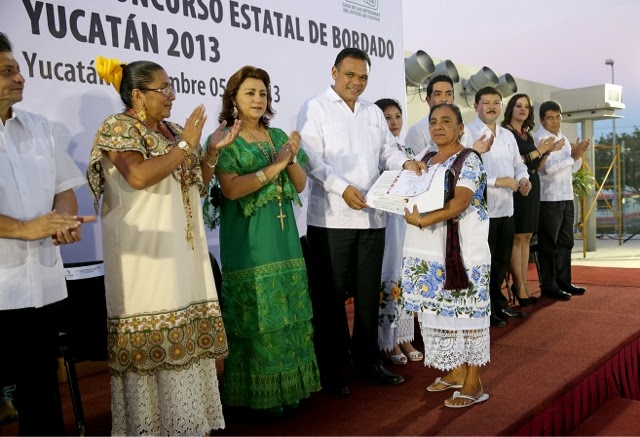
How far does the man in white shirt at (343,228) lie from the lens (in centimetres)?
326

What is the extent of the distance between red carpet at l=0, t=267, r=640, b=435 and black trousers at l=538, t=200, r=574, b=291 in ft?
3.28

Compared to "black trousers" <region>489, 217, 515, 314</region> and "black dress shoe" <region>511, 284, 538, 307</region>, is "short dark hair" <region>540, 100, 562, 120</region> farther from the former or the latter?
"black dress shoe" <region>511, 284, 538, 307</region>

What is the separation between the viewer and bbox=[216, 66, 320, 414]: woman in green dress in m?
2.77

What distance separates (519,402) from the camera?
3.00 meters

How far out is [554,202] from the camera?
5629 mm

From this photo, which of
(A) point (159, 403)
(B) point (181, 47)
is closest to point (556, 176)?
(B) point (181, 47)

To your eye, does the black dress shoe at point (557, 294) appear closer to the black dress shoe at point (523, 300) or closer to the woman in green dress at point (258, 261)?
Result: the black dress shoe at point (523, 300)

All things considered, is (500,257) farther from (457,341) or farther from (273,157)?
(273,157)

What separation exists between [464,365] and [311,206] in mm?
Result: 1174

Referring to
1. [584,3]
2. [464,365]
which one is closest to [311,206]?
[464,365]

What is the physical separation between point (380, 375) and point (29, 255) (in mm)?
1978

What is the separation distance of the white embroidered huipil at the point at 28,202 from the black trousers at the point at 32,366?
0.18 feet

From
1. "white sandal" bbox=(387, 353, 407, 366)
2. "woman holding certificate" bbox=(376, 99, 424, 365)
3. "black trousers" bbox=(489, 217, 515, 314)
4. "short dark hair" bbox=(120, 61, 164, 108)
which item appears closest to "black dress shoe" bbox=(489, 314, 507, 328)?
"black trousers" bbox=(489, 217, 515, 314)

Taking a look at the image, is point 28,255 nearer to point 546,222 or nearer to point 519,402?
point 519,402
